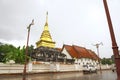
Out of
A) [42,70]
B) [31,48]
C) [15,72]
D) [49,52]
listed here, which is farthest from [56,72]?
[31,48]

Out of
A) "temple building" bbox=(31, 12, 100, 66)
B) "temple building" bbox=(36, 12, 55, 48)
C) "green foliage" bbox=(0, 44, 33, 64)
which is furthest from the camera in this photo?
"temple building" bbox=(36, 12, 55, 48)

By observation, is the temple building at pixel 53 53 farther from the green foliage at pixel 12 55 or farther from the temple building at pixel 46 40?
the green foliage at pixel 12 55

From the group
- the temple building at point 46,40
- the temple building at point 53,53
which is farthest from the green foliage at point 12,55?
the temple building at point 46,40

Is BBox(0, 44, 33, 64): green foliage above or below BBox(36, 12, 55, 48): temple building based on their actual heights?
below

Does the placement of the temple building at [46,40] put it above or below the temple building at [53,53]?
above

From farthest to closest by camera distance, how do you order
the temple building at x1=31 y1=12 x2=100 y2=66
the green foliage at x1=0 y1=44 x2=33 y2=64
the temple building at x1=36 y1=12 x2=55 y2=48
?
1. the temple building at x1=36 y1=12 x2=55 y2=48
2. the temple building at x1=31 y1=12 x2=100 y2=66
3. the green foliage at x1=0 y1=44 x2=33 y2=64

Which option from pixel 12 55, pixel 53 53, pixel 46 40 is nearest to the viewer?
pixel 12 55

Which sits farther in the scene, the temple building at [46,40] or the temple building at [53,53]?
the temple building at [46,40]

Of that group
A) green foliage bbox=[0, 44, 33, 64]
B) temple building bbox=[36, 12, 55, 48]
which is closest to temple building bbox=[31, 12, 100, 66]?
temple building bbox=[36, 12, 55, 48]

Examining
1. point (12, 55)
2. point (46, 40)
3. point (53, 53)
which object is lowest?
point (12, 55)

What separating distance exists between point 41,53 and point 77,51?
49.5 ft

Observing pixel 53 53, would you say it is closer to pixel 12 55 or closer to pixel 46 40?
pixel 46 40

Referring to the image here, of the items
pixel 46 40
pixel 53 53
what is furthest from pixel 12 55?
pixel 46 40

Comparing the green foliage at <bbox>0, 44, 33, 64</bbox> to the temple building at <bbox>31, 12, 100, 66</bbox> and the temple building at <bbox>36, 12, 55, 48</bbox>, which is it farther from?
the temple building at <bbox>36, 12, 55, 48</bbox>
